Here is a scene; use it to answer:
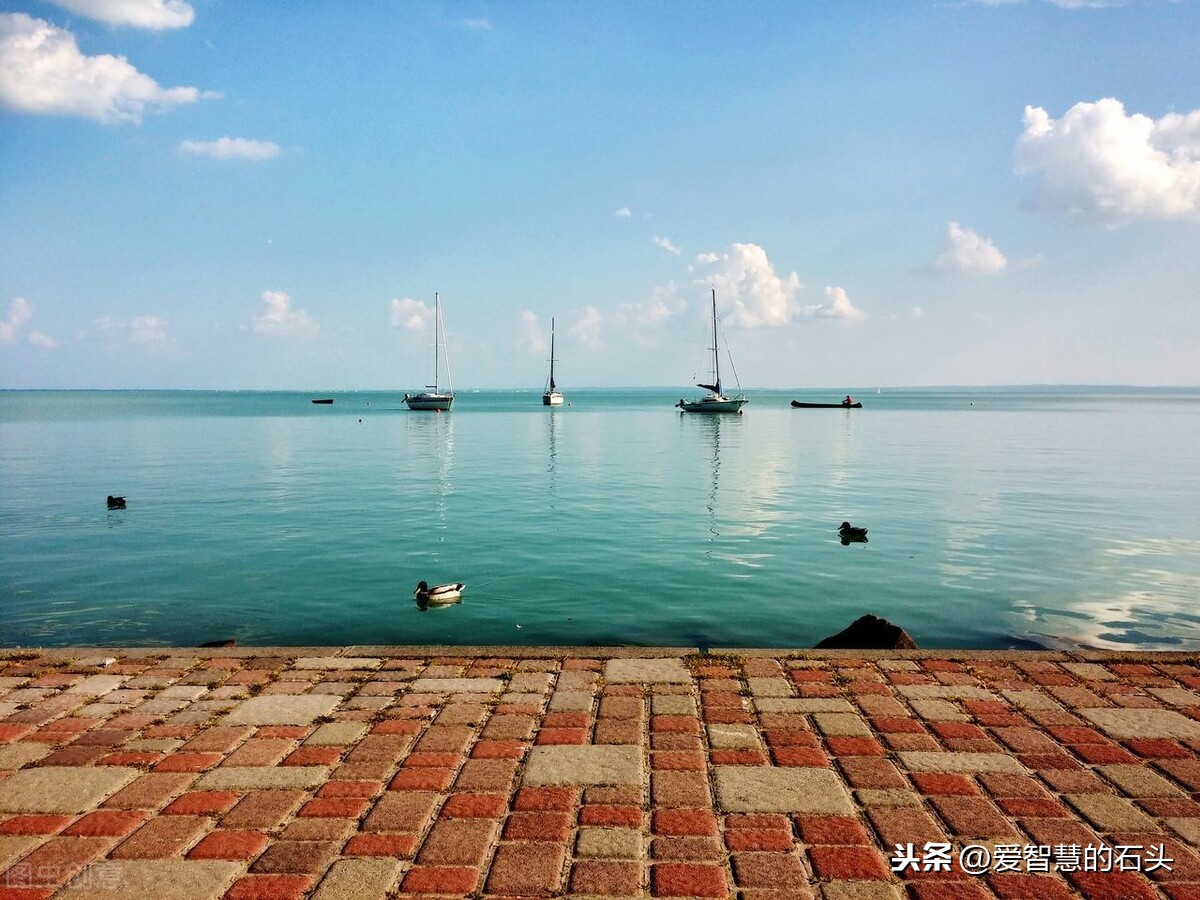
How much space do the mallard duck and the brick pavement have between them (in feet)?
16.7

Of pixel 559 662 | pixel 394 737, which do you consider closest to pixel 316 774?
pixel 394 737

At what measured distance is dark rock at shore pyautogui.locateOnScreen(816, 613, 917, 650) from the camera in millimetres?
8094

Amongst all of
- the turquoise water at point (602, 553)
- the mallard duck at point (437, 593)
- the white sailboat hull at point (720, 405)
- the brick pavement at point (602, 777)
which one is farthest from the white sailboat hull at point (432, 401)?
the brick pavement at point (602, 777)

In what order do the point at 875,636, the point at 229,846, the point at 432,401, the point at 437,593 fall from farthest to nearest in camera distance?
the point at 432,401
the point at 437,593
the point at 875,636
the point at 229,846

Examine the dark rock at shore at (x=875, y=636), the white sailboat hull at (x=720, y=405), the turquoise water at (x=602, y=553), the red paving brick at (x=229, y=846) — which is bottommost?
the turquoise water at (x=602, y=553)

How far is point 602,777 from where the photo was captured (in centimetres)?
434

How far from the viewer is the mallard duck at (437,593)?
38.0 ft

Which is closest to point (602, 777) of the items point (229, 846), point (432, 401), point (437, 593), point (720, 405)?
point (229, 846)

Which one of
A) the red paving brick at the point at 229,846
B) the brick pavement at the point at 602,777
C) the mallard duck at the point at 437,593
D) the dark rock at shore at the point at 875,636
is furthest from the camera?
the mallard duck at the point at 437,593

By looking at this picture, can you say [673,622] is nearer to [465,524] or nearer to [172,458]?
[465,524]

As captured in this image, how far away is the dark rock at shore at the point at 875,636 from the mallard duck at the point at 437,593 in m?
5.77

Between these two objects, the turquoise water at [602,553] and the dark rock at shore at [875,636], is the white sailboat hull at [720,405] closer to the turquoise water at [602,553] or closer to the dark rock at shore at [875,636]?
the turquoise water at [602,553]

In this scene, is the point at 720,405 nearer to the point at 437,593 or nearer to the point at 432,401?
the point at 432,401

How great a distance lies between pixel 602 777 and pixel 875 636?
4950mm
